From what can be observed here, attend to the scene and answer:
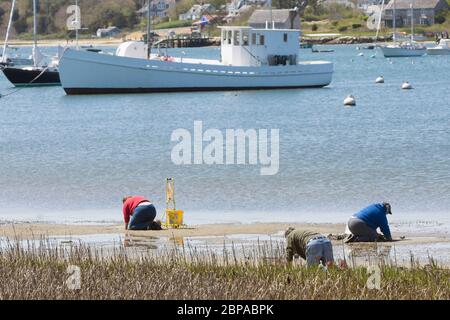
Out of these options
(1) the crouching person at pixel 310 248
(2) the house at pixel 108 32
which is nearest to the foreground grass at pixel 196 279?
(1) the crouching person at pixel 310 248

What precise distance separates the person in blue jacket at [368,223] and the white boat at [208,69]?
41.6m

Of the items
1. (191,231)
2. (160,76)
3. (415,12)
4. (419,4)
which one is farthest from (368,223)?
(415,12)

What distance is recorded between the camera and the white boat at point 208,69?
60.3 meters

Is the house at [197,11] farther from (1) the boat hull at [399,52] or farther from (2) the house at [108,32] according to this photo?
(1) the boat hull at [399,52]

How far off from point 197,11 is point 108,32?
23.1 m

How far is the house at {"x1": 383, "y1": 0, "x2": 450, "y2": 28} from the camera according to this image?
17500 centimetres

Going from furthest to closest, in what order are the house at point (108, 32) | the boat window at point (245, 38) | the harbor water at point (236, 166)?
the house at point (108, 32)
the boat window at point (245, 38)
the harbor water at point (236, 166)

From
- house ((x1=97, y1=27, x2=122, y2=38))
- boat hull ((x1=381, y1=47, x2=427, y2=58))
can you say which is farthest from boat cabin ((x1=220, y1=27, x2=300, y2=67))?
house ((x1=97, y1=27, x2=122, y2=38))

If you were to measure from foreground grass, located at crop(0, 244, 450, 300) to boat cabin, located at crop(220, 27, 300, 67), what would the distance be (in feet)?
146

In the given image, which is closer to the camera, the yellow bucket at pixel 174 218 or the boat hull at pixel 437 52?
the yellow bucket at pixel 174 218

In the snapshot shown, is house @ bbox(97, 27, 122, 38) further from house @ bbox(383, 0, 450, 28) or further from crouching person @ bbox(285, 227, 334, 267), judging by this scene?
crouching person @ bbox(285, 227, 334, 267)

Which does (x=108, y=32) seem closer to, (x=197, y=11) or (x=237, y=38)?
(x=197, y=11)

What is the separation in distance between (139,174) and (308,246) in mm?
15990
